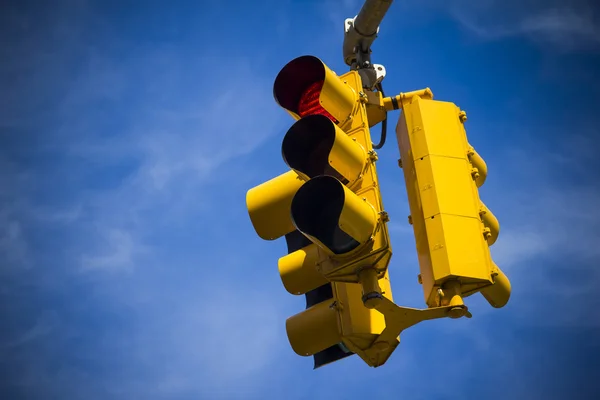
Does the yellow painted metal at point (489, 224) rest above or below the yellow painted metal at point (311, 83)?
below

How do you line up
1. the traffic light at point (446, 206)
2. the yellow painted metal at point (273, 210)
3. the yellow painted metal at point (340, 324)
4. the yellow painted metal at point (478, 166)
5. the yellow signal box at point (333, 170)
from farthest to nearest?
1. the yellow painted metal at point (478, 166)
2. the yellow painted metal at point (273, 210)
3. the yellow painted metal at point (340, 324)
4. the traffic light at point (446, 206)
5. the yellow signal box at point (333, 170)

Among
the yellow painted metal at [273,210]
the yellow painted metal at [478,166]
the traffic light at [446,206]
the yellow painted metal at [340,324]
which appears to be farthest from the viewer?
the yellow painted metal at [478,166]

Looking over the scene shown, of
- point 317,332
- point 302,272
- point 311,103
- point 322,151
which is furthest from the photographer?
point 311,103

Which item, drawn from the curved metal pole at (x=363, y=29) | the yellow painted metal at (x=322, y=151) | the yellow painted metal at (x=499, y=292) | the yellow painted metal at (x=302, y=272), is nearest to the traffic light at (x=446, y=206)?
the yellow painted metal at (x=499, y=292)

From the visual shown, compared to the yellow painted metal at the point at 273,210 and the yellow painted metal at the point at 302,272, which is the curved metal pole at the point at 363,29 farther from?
the yellow painted metal at the point at 302,272

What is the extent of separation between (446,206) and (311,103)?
1316 millimetres

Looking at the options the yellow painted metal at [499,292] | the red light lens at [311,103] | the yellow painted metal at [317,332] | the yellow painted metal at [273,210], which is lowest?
the yellow painted metal at [317,332]

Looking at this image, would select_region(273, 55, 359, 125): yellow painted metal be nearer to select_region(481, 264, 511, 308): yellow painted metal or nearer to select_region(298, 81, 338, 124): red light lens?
select_region(298, 81, 338, 124): red light lens

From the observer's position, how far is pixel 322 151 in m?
5.21

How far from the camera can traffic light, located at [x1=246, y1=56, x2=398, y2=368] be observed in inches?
188

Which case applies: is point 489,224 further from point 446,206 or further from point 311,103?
point 311,103

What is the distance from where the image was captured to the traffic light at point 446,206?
493 centimetres

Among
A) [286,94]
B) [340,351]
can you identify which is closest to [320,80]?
[286,94]

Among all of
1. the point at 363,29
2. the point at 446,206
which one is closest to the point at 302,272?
the point at 446,206
